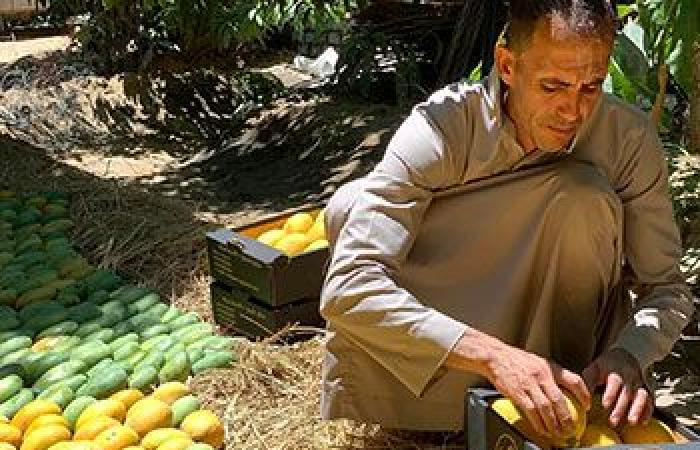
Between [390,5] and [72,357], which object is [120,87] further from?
[72,357]

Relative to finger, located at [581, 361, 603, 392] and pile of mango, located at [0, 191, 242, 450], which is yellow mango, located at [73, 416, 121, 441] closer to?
pile of mango, located at [0, 191, 242, 450]

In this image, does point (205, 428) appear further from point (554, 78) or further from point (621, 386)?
point (554, 78)

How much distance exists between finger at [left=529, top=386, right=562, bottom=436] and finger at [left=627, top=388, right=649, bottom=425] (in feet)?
0.52

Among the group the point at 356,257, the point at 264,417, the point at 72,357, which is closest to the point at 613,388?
the point at 356,257

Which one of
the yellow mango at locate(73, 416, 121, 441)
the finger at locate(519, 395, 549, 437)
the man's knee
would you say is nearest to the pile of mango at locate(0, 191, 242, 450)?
the yellow mango at locate(73, 416, 121, 441)

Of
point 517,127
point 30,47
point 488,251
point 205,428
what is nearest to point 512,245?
point 488,251

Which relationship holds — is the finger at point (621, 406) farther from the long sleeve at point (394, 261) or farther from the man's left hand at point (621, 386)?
the long sleeve at point (394, 261)

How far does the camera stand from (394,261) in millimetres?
2273

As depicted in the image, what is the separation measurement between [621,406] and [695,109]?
5.52 ft

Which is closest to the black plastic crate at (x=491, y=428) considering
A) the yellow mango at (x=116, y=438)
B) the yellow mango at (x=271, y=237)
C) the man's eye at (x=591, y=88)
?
the man's eye at (x=591, y=88)

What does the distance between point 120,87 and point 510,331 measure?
5.89 metres

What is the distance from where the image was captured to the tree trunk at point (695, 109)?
11.2ft

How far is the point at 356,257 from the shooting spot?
2.24 meters

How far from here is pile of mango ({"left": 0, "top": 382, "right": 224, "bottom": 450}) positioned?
2.63 m
